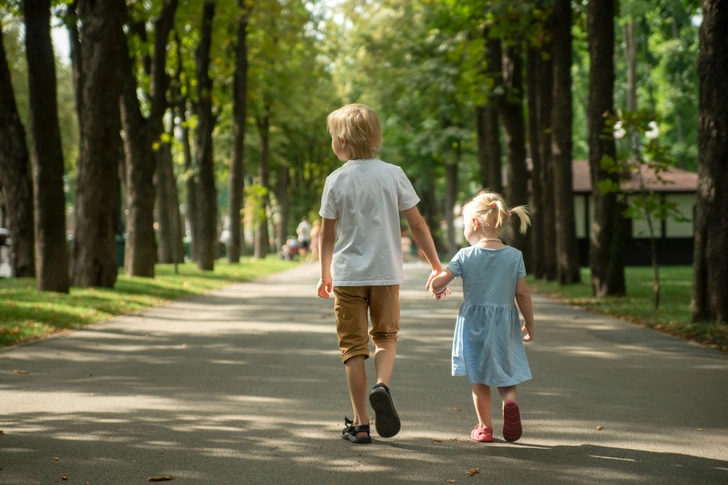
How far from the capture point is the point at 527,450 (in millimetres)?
5273

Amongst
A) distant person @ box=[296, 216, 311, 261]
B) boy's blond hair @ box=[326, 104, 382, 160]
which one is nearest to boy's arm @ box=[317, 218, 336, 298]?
boy's blond hair @ box=[326, 104, 382, 160]

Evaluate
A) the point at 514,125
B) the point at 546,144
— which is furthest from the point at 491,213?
the point at 514,125

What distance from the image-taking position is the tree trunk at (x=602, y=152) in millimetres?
16141

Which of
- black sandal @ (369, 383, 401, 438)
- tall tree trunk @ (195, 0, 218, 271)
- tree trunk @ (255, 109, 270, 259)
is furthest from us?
tree trunk @ (255, 109, 270, 259)

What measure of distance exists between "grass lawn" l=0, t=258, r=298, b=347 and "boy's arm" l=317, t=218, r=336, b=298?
5.91 metres

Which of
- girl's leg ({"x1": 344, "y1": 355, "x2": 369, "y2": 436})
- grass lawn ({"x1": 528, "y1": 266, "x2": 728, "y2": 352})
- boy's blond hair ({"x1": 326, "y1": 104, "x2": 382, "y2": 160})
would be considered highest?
boy's blond hair ({"x1": 326, "y1": 104, "x2": 382, "y2": 160})

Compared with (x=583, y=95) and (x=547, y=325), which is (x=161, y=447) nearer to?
(x=547, y=325)

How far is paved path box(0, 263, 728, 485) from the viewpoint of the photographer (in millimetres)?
4816

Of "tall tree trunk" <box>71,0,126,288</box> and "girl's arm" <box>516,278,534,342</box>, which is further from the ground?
"tall tree trunk" <box>71,0,126,288</box>

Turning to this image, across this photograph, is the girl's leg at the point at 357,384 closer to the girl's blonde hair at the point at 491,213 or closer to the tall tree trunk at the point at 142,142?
the girl's blonde hair at the point at 491,213

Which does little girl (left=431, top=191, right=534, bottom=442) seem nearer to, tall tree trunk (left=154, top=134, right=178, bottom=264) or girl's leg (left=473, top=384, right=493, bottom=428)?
girl's leg (left=473, top=384, right=493, bottom=428)

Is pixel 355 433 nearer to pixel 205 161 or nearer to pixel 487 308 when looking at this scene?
pixel 487 308

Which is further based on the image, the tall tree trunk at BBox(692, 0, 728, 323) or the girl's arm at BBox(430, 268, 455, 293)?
the tall tree trunk at BBox(692, 0, 728, 323)

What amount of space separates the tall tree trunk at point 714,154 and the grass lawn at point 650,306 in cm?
46
